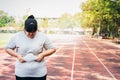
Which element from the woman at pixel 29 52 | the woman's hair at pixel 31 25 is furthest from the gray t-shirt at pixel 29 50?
the woman's hair at pixel 31 25

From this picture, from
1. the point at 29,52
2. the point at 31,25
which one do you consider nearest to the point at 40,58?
the point at 29,52

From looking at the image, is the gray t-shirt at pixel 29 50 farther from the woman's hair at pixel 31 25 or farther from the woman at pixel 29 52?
the woman's hair at pixel 31 25

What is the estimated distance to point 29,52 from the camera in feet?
14.0

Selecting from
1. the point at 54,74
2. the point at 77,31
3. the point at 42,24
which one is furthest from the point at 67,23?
the point at 54,74

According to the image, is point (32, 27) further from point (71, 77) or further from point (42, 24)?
point (42, 24)

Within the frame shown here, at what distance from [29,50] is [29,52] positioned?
0.03 m

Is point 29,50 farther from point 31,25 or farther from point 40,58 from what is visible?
point 31,25

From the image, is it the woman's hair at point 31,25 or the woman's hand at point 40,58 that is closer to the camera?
the woman's hair at point 31,25

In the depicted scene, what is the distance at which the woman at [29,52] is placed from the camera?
13.8ft

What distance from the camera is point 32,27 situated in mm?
4133

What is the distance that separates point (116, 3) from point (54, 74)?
3387 centimetres

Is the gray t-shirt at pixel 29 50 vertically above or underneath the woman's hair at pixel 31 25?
underneath

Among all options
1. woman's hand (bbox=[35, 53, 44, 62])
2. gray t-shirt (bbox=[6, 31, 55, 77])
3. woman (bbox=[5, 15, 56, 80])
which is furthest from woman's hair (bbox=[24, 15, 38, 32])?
woman's hand (bbox=[35, 53, 44, 62])

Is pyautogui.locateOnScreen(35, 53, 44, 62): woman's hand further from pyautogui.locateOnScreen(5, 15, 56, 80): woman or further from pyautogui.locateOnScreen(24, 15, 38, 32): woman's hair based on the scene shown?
pyautogui.locateOnScreen(24, 15, 38, 32): woman's hair
